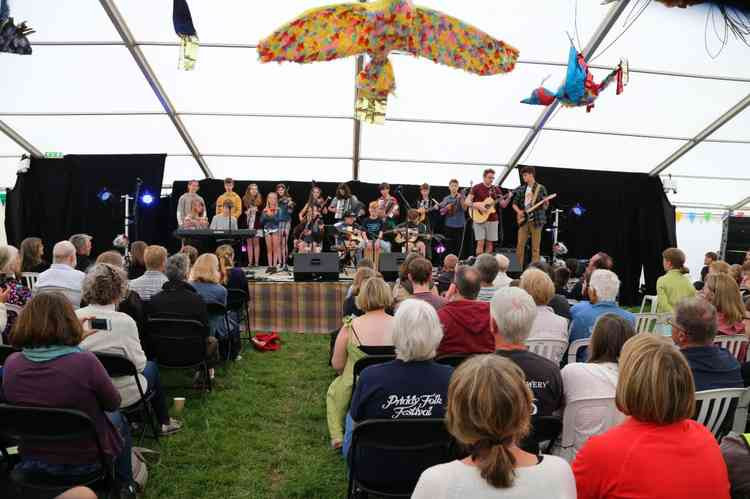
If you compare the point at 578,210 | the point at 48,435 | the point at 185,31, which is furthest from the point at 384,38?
the point at 578,210

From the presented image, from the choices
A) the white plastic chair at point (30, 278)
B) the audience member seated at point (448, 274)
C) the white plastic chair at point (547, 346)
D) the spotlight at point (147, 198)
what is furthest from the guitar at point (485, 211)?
the white plastic chair at point (30, 278)

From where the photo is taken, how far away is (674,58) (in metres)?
7.15

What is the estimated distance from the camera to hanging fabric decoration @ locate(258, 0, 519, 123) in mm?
5031

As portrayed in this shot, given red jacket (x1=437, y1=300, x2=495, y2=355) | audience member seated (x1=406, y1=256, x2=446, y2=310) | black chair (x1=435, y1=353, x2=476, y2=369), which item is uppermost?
audience member seated (x1=406, y1=256, x2=446, y2=310)

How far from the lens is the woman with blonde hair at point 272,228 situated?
1001 cm

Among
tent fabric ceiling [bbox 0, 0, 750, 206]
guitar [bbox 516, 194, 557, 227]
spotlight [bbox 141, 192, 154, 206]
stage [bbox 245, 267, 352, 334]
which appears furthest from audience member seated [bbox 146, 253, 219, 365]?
guitar [bbox 516, 194, 557, 227]

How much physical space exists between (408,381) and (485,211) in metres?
7.86

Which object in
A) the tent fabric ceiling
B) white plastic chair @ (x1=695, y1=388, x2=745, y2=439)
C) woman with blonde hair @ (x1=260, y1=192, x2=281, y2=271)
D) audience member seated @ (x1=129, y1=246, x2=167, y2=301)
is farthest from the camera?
woman with blonde hair @ (x1=260, y1=192, x2=281, y2=271)

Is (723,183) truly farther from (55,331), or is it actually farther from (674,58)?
(55,331)

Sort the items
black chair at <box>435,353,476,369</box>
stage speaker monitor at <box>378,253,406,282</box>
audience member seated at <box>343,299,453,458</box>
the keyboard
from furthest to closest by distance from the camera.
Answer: the keyboard → stage speaker monitor at <box>378,253,406,282</box> → black chair at <box>435,353,476,369</box> → audience member seated at <box>343,299,453,458</box>

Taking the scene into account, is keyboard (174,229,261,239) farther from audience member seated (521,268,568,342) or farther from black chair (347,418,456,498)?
black chair (347,418,456,498)

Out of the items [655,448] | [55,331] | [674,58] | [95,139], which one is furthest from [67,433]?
[95,139]

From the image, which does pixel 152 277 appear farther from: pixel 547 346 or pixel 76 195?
pixel 76 195

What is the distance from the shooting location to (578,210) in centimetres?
1021
